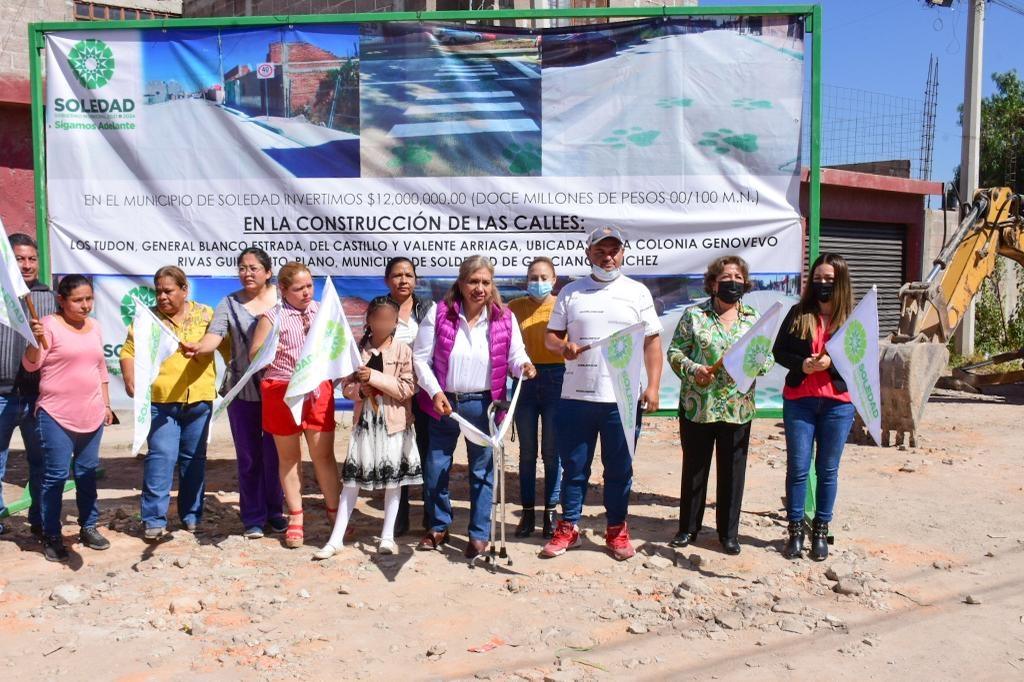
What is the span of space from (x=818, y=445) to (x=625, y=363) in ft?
4.28

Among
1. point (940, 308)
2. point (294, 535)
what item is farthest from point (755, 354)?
point (940, 308)

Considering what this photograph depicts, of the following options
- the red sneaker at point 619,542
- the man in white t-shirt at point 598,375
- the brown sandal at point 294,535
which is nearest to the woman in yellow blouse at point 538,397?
the man in white t-shirt at point 598,375

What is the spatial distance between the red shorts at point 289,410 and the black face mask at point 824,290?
2.81 m

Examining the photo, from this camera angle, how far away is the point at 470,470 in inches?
203

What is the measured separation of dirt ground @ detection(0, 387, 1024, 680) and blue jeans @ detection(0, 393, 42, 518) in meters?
0.31

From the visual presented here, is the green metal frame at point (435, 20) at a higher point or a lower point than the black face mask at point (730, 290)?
higher

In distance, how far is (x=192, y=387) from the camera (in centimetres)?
542

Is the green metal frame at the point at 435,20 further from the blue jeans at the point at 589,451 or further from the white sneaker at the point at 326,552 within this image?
the white sneaker at the point at 326,552

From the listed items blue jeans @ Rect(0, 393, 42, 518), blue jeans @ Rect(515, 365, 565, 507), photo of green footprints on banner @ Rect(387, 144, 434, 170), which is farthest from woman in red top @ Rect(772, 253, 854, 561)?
blue jeans @ Rect(0, 393, 42, 518)

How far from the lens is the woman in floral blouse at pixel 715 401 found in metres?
5.16

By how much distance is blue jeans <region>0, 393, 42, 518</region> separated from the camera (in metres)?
5.33

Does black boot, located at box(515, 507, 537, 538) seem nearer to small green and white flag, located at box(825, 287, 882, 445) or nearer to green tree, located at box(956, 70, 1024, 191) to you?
small green and white flag, located at box(825, 287, 882, 445)

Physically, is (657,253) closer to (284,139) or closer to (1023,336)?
(284,139)

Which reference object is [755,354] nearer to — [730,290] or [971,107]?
[730,290]
